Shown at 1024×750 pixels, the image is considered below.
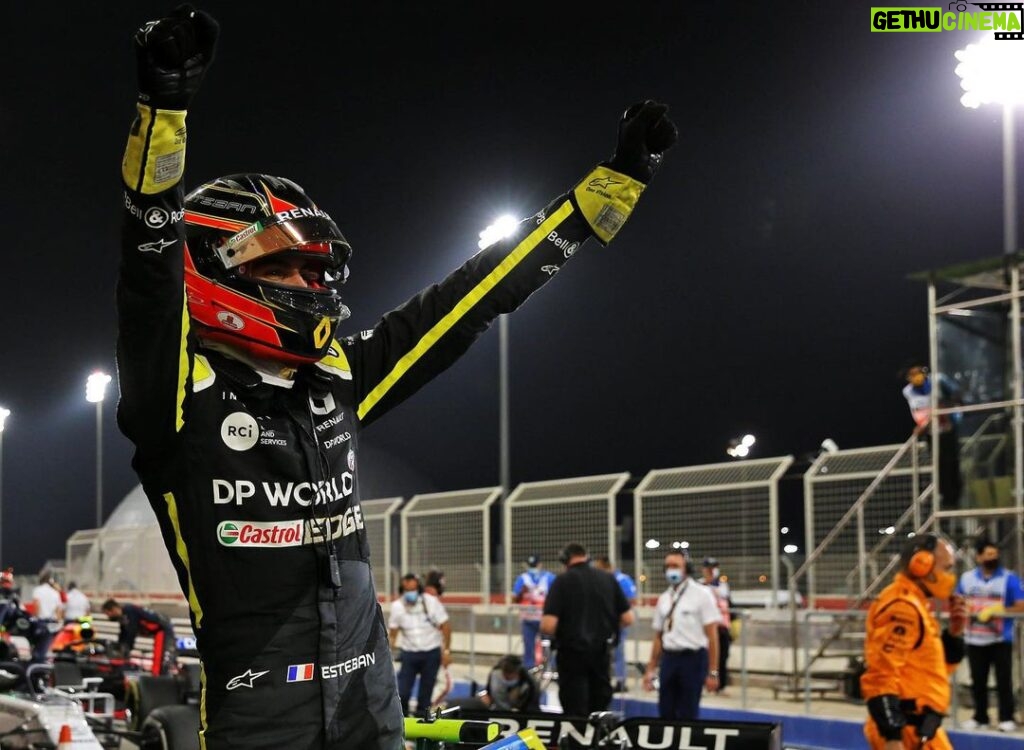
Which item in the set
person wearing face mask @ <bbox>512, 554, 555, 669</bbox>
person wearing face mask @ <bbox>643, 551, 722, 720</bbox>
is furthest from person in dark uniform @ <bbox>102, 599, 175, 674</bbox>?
person wearing face mask @ <bbox>643, 551, 722, 720</bbox>

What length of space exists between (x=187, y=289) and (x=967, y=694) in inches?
446

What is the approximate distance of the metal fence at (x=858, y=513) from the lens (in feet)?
48.1

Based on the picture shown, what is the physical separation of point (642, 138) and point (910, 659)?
17.1 ft

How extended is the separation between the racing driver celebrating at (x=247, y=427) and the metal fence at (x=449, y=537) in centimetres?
1721

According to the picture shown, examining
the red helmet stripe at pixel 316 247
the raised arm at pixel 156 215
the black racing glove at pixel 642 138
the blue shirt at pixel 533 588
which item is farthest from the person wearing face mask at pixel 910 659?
the blue shirt at pixel 533 588

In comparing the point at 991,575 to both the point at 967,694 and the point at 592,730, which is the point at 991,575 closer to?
the point at 967,694

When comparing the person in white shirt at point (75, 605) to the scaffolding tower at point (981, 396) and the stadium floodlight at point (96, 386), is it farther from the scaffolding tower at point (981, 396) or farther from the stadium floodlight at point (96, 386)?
the scaffolding tower at point (981, 396)

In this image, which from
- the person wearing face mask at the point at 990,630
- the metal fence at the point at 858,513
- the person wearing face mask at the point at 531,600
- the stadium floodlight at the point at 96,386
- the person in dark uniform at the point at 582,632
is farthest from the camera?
the stadium floodlight at the point at 96,386

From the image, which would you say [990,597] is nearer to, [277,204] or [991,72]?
[991,72]

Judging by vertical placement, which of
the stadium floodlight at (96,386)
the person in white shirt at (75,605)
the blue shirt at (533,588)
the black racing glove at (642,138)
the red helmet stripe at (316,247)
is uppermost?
the stadium floodlight at (96,386)

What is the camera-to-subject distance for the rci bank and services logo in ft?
51.5

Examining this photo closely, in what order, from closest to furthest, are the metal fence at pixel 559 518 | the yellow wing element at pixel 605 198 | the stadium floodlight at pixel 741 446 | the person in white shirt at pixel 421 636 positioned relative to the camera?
the yellow wing element at pixel 605 198 < the person in white shirt at pixel 421 636 < the metal fence at pixel 559 518 < the stadium floodlight at pixel 741 446

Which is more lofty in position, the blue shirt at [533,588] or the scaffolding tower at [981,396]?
the scaffolding tower at [981,396]

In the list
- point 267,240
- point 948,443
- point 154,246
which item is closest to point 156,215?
point 154,246
